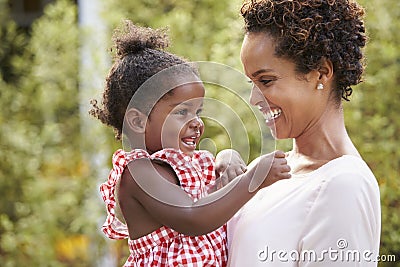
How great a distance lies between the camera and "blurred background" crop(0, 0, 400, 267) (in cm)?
520

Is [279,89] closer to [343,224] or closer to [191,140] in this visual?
[191,140]

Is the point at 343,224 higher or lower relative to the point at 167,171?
lower

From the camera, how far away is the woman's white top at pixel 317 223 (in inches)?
96.1

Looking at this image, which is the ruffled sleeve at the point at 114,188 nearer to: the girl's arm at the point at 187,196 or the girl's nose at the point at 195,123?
the girl's arm at the point at 187,196

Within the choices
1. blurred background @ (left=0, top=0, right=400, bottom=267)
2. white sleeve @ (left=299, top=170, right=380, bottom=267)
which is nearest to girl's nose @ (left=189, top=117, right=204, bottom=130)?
white sleeve @ (left=299, top=170, right=380, bottom=267)

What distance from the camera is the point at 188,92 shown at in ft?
8.55

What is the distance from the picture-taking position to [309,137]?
9.13 feet

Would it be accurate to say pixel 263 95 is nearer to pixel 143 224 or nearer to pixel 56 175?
pixel 143 224

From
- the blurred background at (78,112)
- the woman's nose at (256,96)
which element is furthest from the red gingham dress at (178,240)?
the blurred background at (78,112)

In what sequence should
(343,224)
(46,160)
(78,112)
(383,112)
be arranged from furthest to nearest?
(78,112)
(46,160)
(383,112)
(343,224)

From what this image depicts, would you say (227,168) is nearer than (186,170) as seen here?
No

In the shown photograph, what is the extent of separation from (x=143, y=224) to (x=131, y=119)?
34 cm

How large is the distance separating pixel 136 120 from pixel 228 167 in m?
0.35

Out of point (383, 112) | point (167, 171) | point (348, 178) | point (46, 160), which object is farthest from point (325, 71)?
point (46, 160)
